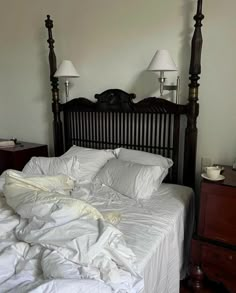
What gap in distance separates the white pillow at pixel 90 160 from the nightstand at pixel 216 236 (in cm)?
95

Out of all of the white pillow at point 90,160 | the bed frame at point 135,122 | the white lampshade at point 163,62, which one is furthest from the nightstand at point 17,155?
the white lampshade at point 163,62

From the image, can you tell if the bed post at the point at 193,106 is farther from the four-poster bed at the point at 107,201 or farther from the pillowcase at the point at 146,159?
the pillowcase at the point at 146,159

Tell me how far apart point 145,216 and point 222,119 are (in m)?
1.09

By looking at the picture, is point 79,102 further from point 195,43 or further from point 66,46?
point 195,43

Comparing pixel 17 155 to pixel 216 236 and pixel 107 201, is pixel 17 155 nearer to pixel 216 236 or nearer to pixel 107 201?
pixel 107 201

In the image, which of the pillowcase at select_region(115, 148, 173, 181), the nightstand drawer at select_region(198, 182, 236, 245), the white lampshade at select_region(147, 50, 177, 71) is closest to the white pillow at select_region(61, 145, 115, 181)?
the pillowcase at select_region(115, 148, 173, 181)

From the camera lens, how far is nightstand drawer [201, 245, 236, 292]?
1.73m

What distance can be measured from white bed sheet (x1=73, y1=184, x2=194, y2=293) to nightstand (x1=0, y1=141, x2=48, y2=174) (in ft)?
3.59

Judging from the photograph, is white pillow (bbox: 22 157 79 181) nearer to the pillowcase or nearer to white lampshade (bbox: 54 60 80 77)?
the pillowcase

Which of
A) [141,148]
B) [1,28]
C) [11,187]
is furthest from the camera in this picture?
[1,28]

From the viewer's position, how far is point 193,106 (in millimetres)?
2129

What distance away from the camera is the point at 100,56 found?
8.62ft

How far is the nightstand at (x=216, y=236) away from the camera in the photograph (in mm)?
1708

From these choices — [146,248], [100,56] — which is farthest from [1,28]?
[146,248]
